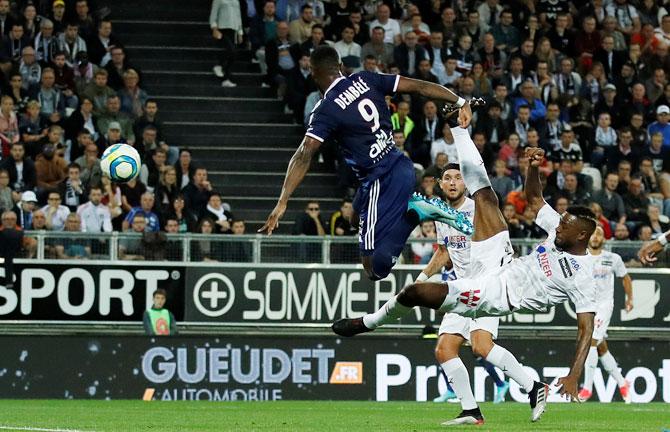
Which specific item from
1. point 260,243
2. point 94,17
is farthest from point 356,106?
point 94,17

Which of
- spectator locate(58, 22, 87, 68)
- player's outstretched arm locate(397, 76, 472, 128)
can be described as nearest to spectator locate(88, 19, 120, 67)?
spectator locate(58, 22, 87, 68)

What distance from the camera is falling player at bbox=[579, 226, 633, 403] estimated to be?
19.3 m

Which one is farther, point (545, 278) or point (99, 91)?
point (99, 91)

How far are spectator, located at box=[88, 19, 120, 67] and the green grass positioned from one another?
24.3 feet

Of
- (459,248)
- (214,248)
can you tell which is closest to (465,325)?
(459,248)

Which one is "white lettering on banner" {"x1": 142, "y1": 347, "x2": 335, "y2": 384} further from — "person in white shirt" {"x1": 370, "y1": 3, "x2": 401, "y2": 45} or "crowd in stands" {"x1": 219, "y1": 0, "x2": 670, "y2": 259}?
"person in white shirt" {"x1": 370, "y1": 3, "x2": 401, "y2": 45}

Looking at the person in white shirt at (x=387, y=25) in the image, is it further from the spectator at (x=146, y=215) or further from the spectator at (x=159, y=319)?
the spectator at (x=159, y=319)

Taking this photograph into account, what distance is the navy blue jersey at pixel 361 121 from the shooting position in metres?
12.3

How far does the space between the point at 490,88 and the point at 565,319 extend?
5.79m

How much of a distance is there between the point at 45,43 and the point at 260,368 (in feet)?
A: 23.3

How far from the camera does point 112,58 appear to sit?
23906 mm

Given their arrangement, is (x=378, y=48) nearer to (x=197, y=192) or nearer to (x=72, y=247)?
(x=197, y=192)

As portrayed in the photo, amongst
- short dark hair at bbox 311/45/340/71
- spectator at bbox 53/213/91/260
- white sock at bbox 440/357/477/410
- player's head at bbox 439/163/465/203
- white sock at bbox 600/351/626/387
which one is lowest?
white sock at bbox 600/351/626/387

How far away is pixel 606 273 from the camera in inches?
781
